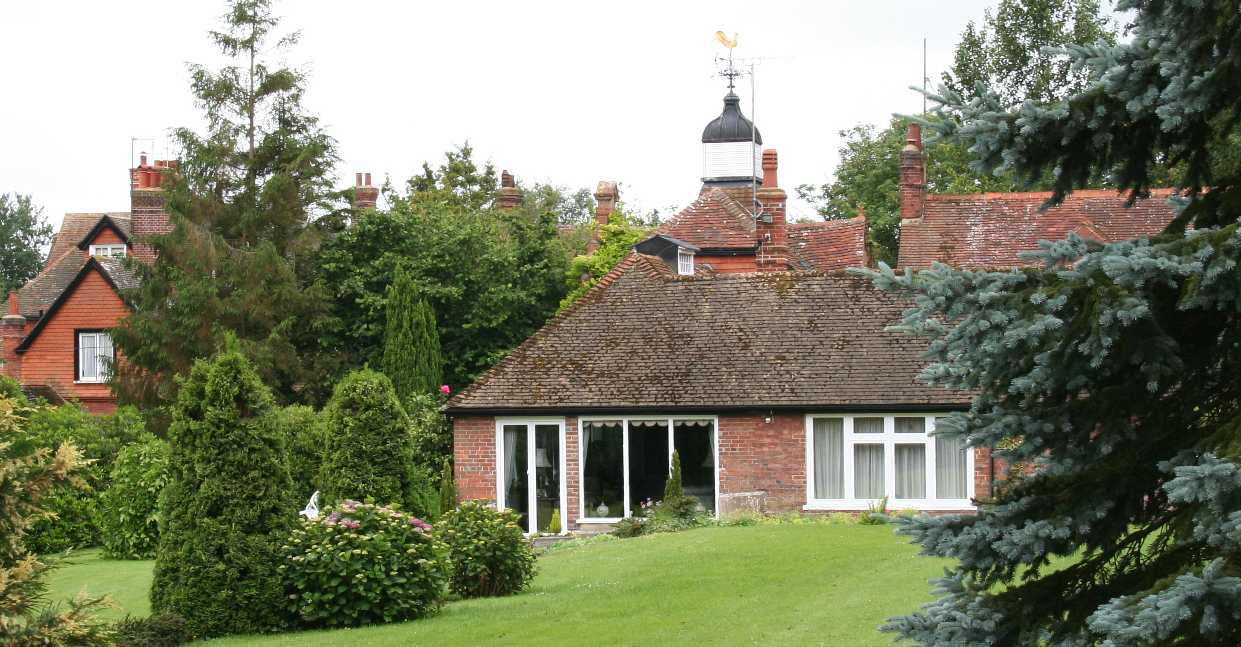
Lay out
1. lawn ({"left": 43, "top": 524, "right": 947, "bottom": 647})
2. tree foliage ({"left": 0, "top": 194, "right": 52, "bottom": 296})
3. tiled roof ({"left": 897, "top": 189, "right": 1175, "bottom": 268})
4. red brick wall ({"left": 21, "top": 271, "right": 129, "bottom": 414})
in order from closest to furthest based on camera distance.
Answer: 1. lawn ({"left": 43, "top": 524, "right": 947, "bottom": 647})
2. tiled roof ({"left": 897, "top": 189, "right": 1175, "bottom": 268})
3. red brick wall ({"left": 21, "top": 271, "right": 129, "bottom": 414})
4. tree foliage ({"left": 0, "top": 194, "right": 52, "bottom": 296})

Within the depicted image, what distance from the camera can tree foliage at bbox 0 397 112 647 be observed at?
9.25 metres

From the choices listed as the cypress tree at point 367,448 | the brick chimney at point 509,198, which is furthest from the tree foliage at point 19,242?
Answer: the cypress tree at point 367,448

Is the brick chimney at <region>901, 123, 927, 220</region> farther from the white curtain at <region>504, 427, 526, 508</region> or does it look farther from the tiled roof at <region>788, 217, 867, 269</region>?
the white curtain at <region>504, 427, 526, 508</region>

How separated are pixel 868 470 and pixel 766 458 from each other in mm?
1971

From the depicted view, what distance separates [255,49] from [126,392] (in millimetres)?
10838

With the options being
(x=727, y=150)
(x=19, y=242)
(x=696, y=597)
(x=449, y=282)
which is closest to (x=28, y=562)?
(x=696, y=597)

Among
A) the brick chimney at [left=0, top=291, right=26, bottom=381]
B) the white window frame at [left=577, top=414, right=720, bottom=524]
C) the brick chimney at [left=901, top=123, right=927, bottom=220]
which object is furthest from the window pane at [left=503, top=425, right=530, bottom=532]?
A: the brick chimney at [left=0, top=291, right=26, bottom=381]

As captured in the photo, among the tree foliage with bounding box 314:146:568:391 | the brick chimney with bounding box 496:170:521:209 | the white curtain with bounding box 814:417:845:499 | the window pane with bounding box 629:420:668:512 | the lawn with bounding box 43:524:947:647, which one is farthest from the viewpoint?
the brick chimney with bounding box 496:170:521:209

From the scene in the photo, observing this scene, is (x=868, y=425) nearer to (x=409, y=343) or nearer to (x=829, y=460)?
(x=829, y=460)

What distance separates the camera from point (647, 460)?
28.2m

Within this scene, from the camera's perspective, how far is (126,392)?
133 feet

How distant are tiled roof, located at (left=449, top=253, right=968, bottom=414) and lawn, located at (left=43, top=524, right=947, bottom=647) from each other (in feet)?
19.1

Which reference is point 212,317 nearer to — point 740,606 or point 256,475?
point 256,475

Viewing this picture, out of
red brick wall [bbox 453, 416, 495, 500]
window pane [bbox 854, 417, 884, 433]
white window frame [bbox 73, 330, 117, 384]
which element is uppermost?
white window frame [bbox 73, 330, 117, 384]
